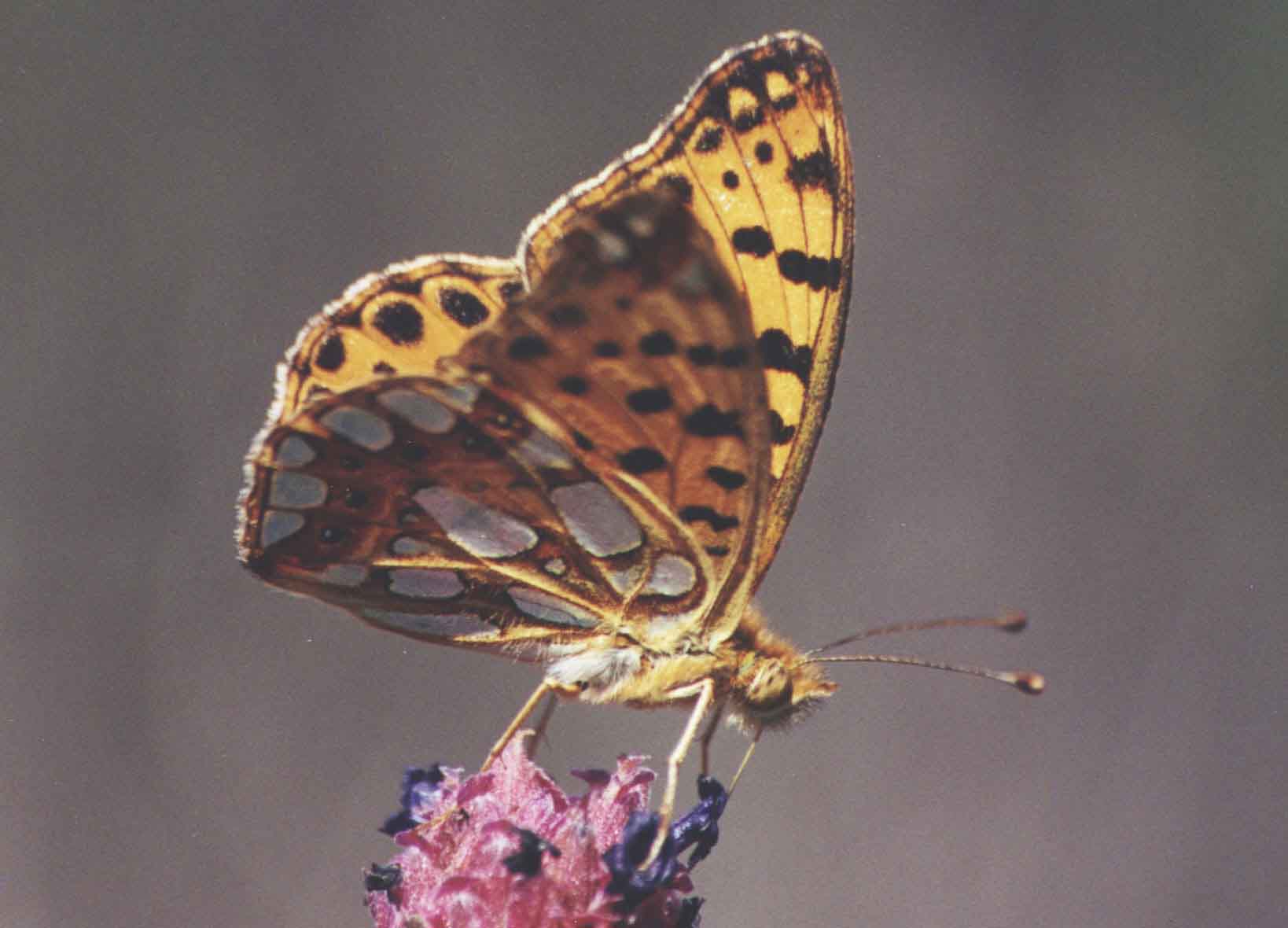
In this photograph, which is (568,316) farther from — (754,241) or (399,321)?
(754,241)

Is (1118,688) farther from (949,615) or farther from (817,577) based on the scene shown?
(817,577)

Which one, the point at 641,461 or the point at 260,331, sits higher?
the point at 260,331

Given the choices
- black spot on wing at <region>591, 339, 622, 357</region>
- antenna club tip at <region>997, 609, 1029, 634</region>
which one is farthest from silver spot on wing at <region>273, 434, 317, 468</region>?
antenna club tip at <region>997, 609, 1029, 634</region>

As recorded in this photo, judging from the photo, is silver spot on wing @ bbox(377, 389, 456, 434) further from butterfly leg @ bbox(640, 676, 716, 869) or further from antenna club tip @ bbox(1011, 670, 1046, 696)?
antenna club tip @ bbox(1011, 670, 1046, 696)

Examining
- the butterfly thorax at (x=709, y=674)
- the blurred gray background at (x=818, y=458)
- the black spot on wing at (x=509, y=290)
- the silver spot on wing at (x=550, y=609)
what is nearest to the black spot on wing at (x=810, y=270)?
the black spot on wing at (x=509, y=290)

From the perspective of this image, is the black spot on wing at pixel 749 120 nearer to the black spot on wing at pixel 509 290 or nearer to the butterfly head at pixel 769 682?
the black spot on wing at pixel 509 290

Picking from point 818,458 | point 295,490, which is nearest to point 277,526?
point 295,490

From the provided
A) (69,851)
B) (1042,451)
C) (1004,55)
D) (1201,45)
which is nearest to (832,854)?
(1042,451)
